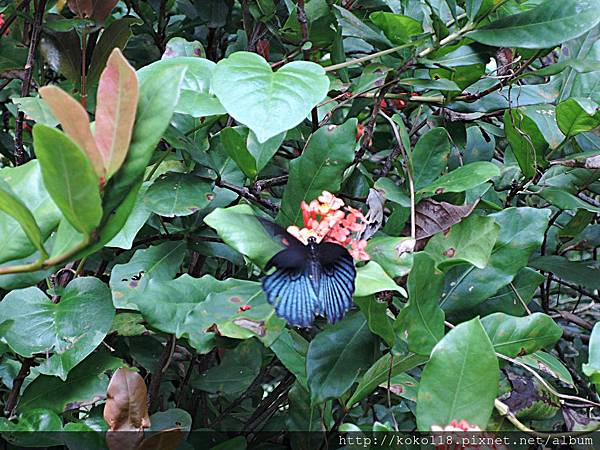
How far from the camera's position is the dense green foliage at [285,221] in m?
0.58

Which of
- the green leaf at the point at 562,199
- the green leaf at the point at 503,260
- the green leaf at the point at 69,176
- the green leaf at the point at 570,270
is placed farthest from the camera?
the green leaf at the point at 570,270

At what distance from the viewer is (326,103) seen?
3.05 ft

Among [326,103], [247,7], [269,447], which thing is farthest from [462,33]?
[269,447]

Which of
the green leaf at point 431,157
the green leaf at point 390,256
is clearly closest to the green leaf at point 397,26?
the green leaf at point 431,157

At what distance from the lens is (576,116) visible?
0.89 metres

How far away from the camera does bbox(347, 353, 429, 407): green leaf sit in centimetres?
69

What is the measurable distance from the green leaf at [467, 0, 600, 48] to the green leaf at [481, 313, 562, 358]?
0.36 m

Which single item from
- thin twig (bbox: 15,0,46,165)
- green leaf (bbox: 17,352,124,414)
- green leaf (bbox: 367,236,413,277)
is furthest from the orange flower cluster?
thin twig (bbox: 15,0,46,165)

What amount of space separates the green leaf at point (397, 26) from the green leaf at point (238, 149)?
0.27m

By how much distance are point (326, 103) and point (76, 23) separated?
1.29ft

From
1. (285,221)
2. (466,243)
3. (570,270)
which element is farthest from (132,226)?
(570,270)

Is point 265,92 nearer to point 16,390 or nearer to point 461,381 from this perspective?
point 461,381

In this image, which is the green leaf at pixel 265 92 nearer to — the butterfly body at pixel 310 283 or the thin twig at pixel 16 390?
the butterfly body at pixel 310 283

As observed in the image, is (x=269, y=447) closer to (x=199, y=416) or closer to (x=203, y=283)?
(x=199, y=416)
